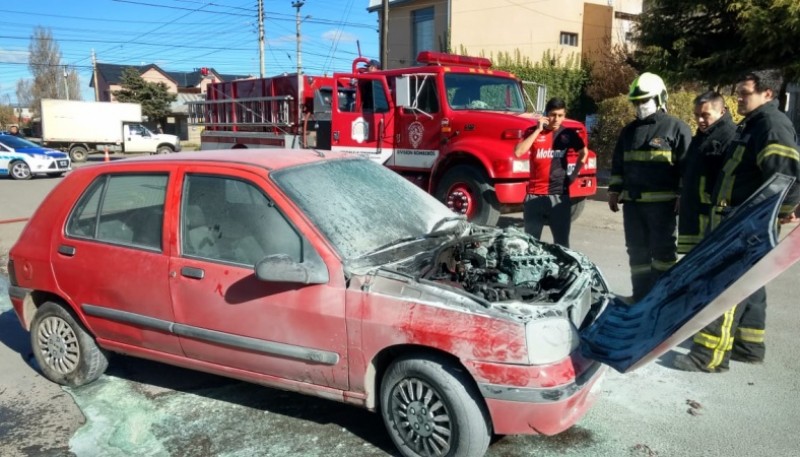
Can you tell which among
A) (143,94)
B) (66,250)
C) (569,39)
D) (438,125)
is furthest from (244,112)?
(143,94)

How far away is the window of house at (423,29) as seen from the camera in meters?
25.6

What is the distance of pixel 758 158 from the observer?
3.77 meters

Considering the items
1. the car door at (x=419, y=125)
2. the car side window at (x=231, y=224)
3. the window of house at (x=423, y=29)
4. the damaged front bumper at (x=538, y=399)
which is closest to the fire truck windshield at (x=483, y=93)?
the car door at (x=419, y=125)

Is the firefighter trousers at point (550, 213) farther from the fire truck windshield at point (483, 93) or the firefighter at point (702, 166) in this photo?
the fire truck windshield at point (483, 93)

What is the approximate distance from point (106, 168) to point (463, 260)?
7.88 ft

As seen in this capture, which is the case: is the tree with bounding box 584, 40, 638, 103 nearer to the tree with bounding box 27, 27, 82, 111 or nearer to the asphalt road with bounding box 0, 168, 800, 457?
the asphalt road with bounding box 0, 168, 800, 457

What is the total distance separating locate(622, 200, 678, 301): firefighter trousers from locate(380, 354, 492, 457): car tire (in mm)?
2602

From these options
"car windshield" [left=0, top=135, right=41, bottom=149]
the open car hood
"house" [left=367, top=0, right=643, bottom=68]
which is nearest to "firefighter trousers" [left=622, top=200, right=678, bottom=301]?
the open car hood

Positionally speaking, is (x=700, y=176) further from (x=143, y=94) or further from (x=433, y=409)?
(x=143, y=94)

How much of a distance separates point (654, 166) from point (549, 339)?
2.57m

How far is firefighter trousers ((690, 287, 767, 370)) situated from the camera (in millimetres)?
3912

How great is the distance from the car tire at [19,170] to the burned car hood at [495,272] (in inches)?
770

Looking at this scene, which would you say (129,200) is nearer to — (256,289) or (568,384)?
(256,289)

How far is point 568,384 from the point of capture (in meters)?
2.71
